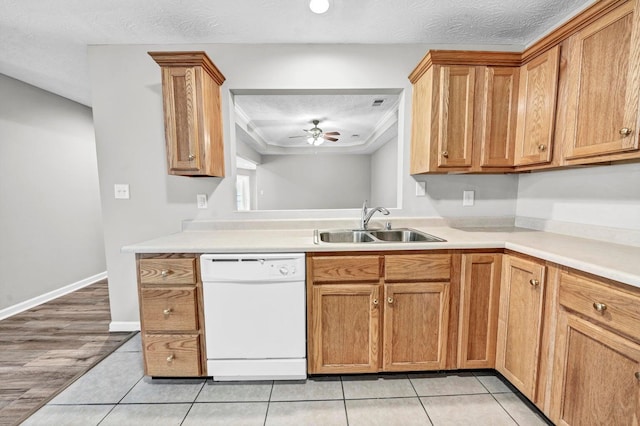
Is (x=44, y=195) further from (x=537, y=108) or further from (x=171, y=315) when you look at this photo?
(x=537, y=108)

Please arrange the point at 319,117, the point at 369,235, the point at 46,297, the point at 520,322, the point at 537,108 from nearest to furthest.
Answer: the point at 520,322 → the point at 537,108 → the point at 369,235 → the point at 46,297 → the point at 319,117

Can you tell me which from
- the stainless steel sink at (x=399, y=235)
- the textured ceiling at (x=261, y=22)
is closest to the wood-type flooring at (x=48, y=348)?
the stainless steel sink at (x=399, y=235)

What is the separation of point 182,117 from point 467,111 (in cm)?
195

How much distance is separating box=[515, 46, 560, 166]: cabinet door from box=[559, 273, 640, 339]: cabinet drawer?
33.1 inches

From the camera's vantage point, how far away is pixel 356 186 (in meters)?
7.38

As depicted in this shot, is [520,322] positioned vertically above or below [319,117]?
below

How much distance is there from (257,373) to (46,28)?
2.79m

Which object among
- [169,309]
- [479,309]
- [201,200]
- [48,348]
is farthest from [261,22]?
[48,348]

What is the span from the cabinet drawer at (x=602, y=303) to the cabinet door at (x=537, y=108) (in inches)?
33.1

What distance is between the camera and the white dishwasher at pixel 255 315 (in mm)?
1507

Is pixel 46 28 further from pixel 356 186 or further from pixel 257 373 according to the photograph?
pixel 356 186

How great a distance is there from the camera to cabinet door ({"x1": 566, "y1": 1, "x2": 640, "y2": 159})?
3.83 ft

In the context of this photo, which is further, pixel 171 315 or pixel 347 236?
pixel 347 236

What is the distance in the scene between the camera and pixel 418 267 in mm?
1545
